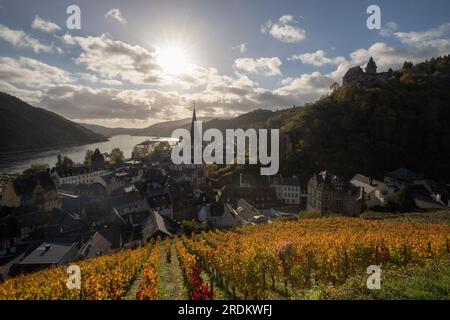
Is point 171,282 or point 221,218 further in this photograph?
point 221,218

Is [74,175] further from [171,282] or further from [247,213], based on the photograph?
[171,282]

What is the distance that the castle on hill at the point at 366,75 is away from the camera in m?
116

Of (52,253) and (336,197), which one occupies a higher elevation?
(336,197)

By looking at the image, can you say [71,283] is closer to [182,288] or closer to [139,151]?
[182,288]

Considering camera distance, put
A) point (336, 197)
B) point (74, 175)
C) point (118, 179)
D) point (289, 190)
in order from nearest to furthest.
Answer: point (336, 197) < point (289, 190) < point (118, 179) < point (74, 175)

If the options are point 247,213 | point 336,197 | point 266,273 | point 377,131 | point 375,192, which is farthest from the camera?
point 377,131

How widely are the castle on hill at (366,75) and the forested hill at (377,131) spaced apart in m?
17.3

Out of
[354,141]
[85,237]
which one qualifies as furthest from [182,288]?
[354,141]

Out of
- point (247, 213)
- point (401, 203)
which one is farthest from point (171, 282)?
point (401, 203)

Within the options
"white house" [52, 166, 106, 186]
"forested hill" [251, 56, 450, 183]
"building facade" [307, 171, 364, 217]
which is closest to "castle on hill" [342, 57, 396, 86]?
"forested hill" [251, 56, 450, 183]

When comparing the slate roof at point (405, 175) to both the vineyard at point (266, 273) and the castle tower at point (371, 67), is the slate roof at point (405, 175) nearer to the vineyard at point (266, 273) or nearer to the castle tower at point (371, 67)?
the vineyard at point (266, 273)

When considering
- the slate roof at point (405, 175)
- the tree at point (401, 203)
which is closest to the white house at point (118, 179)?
the tree at point (401, 203)

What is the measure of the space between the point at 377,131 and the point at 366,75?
49127mm

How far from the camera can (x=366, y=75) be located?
119938 millimetres
